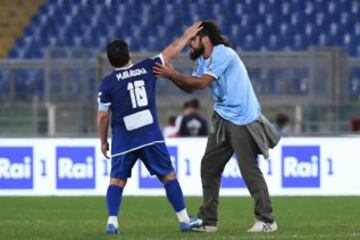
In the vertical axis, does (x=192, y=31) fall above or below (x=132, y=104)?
above

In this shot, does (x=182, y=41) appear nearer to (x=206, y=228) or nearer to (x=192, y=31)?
(x=192, y=31)

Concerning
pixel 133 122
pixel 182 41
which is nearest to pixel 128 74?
pixel 133 122

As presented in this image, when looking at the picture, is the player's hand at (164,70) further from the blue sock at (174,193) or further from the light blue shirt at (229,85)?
the blue sock at (174,193)

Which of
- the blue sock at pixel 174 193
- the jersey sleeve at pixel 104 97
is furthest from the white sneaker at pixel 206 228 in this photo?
the jersey sleeve at pixel 104 97

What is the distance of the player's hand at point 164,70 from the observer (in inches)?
418

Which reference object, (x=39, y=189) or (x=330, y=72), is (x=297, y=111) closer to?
(x=330, y=72)

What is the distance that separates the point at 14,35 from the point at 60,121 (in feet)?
32.6

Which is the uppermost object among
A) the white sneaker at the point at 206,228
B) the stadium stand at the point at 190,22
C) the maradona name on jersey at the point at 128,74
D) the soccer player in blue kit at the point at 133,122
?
the stadium stand at the point at 190,22

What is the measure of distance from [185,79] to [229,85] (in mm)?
437

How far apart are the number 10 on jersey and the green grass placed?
1197 mm

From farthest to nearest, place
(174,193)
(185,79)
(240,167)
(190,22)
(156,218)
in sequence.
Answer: (190,22) < (156,218) < (240,167) < (174,193) < (185,79)

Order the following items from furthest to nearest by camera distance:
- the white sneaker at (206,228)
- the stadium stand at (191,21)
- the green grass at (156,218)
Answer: the stadium stand at (191,21) → the white sneaker at (206,228) → the green grass at (156,218)

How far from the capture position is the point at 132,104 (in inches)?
425

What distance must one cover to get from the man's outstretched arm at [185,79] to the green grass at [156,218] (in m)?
1.34
